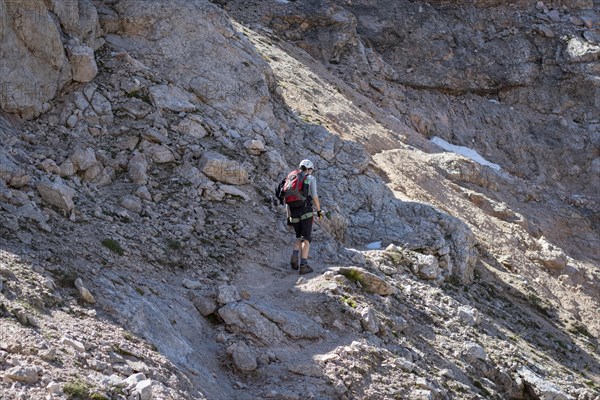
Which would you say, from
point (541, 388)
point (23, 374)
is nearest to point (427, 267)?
point (541, 388)

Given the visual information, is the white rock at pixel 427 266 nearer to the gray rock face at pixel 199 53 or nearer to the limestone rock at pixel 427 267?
the limestone rock at pixel 427 267

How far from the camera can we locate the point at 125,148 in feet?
44.3

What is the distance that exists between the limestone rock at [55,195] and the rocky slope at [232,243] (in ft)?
0.07

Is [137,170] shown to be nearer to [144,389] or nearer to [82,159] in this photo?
[82,159]

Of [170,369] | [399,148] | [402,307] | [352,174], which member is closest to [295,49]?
[399,148]

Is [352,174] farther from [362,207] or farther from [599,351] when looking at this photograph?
[599,351]

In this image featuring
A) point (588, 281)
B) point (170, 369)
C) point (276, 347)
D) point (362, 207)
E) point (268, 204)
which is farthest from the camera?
point (588, 281)

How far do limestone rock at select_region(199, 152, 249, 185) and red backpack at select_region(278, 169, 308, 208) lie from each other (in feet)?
5.67

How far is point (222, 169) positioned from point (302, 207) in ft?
6.81

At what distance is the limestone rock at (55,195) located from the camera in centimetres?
1109

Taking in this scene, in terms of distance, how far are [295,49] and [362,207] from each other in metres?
12.0

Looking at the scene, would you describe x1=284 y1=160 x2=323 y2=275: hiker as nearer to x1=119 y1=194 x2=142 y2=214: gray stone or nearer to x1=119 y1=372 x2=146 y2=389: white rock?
x1=119 y1=194 x2=142 y2=214: gray stone

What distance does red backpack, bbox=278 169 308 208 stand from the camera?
12.5 m

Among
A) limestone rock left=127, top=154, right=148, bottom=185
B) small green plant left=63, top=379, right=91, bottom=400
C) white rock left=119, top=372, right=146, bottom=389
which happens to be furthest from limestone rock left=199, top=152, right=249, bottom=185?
small green plant left=63, top=379, right=91, bottom=400
